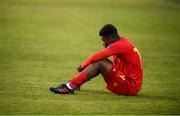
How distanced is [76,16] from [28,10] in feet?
13.2

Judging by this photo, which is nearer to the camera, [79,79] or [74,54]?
[79,79]

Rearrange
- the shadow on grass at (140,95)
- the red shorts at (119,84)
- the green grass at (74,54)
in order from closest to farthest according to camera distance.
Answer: the green grass at (74,54) < the red shorts at (119,84) < the shadow on grass at (140,95)

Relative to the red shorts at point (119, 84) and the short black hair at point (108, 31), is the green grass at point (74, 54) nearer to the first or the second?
the red shorts at point (119, 84)

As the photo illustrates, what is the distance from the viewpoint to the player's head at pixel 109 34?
524 inches

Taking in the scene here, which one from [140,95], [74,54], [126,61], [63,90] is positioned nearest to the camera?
[126,61]

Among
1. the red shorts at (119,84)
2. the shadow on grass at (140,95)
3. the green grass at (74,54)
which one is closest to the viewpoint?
the green grass at (74,54)

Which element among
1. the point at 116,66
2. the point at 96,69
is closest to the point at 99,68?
the point at 96,69

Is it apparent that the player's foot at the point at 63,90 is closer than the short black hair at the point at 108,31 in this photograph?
No

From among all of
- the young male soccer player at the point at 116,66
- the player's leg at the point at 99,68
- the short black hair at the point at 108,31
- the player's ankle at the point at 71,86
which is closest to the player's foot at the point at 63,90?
the player's ankle at the point at 71,86

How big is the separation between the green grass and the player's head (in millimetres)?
1081

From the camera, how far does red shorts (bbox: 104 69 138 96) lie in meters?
13.3

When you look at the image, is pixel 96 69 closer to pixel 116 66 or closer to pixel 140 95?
pixel 116 66

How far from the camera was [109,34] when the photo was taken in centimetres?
1335

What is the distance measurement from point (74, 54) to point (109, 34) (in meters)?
8.15
